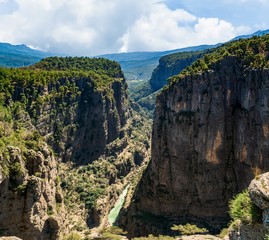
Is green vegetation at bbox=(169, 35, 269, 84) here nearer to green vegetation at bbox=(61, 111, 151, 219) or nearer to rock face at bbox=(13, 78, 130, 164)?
rock face at bbox=(13, 78, 130, 164)

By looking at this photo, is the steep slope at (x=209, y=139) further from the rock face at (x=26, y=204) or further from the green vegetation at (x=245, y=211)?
the green vegetation at (x=245, y=211)

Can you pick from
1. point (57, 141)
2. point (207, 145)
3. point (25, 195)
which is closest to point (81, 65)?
point (57, 141)

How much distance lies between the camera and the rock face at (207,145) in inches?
2734

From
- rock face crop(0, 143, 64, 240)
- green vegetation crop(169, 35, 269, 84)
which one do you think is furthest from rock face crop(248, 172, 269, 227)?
green vegetation crop(169, 35, 269, 84)

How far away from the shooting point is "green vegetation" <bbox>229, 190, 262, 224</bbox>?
22.4m

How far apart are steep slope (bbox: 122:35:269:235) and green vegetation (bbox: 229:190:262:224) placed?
45252mm

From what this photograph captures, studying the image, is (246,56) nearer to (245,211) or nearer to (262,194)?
(245,211)

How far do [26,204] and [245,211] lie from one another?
3720 centimetres

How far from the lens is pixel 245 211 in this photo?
23281 mm

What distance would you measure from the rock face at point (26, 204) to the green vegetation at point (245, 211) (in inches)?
1400

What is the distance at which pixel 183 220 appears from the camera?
259 ft

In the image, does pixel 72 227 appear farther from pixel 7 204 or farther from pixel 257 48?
pixel 257 48

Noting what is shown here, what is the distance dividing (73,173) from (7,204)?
62764mm

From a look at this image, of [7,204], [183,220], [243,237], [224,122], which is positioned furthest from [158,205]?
[243,237]
